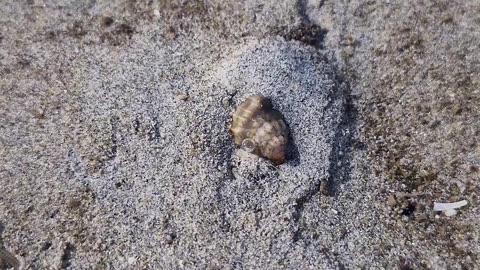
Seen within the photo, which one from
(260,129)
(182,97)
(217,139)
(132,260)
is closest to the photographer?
(132,260)

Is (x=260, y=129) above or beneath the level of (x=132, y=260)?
above

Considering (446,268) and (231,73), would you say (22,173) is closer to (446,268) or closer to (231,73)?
(231,73)

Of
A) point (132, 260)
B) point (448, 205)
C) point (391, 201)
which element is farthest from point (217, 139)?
point (448, 205)

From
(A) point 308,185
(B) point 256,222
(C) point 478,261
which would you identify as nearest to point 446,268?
(C) point 478,261

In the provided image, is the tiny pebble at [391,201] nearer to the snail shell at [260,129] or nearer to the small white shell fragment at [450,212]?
the small white shell fragment at [450,212]

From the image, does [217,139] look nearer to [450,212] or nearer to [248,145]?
[248,145]
